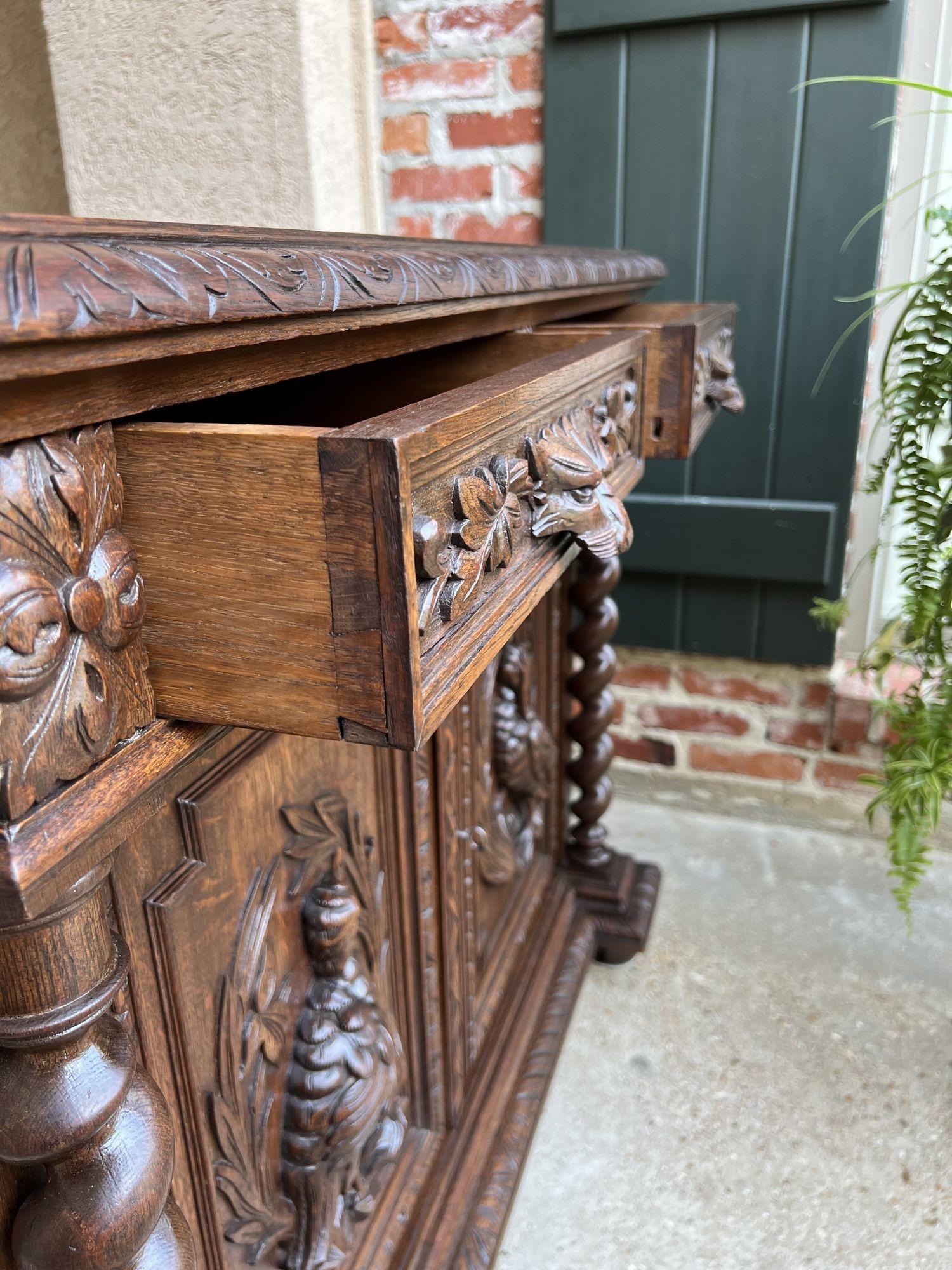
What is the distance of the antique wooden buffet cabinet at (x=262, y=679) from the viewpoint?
352 millimetres

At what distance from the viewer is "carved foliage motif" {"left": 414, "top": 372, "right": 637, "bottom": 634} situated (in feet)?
1.37

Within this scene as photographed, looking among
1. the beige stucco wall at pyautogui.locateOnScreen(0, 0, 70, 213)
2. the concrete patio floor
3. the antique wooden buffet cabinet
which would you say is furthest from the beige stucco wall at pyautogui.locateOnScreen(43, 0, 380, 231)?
the concrete patio floor

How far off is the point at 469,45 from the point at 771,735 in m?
1.41

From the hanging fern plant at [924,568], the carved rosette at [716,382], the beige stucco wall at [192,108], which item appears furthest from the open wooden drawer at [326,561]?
the beige stucco wall at [192,108]

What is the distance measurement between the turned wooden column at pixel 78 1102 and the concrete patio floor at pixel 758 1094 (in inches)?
29.5

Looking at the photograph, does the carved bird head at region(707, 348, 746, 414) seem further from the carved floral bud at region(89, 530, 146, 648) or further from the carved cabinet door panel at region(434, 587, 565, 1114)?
the carved floral bud at region(89, 530, 146, 648)

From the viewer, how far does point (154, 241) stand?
0.36 meters

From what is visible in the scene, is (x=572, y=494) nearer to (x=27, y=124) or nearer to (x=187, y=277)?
(x=187, y=277)

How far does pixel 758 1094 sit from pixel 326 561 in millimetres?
1175

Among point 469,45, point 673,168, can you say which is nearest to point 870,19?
point 673,168

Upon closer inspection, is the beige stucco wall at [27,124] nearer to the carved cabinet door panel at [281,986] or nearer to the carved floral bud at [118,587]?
the carved cabinet door panel at [281,986]

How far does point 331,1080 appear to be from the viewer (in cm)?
76

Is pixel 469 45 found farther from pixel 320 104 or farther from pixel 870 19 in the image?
pixel 870 19

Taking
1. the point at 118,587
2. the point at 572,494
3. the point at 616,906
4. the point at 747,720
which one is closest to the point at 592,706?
the point at 616,906
